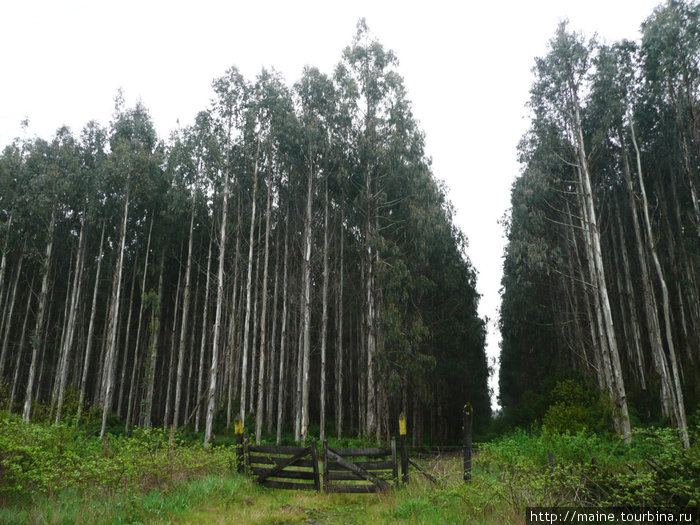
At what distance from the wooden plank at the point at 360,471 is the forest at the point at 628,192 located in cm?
857

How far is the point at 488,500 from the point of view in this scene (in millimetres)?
6035

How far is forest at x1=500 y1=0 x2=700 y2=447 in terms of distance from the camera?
49.3ft

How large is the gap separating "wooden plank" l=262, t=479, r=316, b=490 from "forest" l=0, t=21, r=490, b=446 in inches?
259

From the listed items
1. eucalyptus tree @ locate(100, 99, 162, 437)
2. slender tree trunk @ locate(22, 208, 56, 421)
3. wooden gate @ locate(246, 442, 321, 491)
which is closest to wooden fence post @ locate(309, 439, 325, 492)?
wooden gate @ locate(246, 442, 321, 491)

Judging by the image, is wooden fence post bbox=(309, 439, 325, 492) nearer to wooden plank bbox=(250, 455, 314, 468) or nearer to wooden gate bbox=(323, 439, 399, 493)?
wooden gate bbox=(323, 439, 399, 493)

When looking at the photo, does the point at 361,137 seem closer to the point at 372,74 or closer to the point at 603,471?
the point at 372,74

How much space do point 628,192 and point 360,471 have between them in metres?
16.8

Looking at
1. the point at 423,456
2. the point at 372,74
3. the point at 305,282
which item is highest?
the point at 372,74

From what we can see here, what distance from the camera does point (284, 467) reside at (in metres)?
9.57

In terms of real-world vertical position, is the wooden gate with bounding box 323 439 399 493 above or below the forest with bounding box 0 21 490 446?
below

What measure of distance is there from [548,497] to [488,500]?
0.83 meters

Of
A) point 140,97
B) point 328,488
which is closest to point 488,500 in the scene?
point 328,488

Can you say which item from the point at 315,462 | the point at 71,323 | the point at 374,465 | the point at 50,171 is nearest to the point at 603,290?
the point at 374,465

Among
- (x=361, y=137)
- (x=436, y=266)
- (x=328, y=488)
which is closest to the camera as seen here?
(x=328, y=488)
